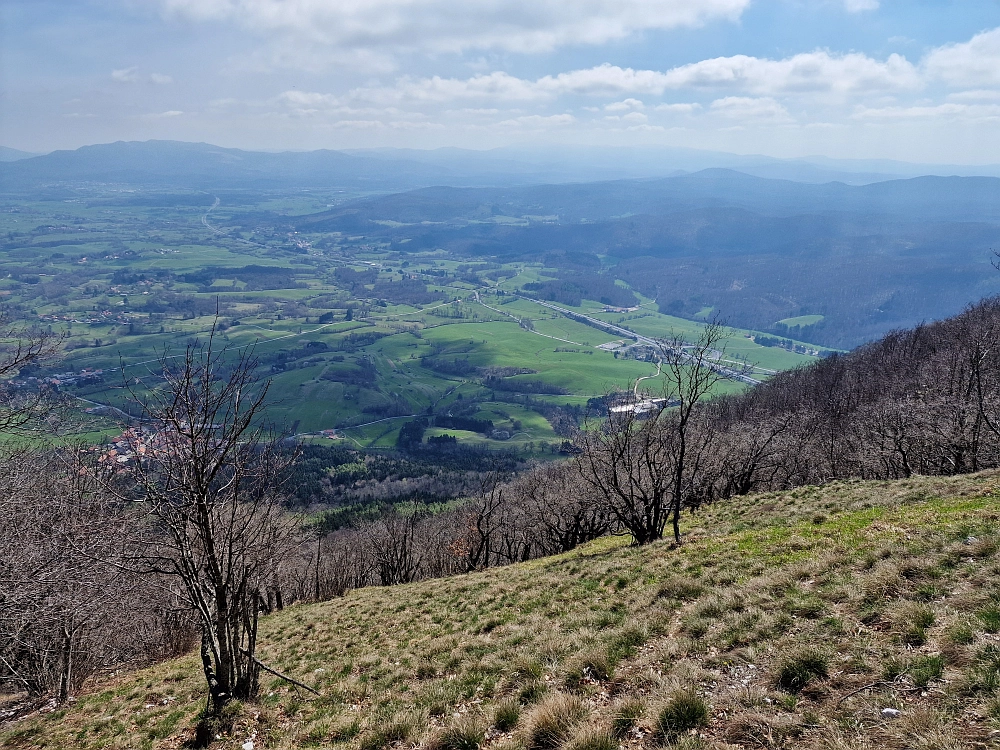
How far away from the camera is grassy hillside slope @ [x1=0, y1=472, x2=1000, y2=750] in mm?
6047

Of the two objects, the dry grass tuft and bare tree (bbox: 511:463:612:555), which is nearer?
the dry grass tuft

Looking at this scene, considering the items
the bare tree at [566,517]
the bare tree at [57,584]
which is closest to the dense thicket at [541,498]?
the bare tree at [57,584]

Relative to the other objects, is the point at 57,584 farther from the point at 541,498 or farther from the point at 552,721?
the point at 541,498

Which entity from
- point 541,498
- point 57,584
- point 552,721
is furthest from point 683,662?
point 541,498

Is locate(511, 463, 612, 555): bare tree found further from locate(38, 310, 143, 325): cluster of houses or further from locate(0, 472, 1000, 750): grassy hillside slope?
locate(38, 310, 143, 325): cluster of houses

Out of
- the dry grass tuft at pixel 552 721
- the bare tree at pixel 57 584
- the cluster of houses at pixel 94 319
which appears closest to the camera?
the dry grass tuft at pixel 552 721

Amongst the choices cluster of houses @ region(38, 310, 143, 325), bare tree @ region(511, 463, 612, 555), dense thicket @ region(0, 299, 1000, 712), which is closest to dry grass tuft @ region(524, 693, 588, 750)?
dense thicket @ region(0, 299, 1000, 712)

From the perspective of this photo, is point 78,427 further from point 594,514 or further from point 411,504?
point 411,504

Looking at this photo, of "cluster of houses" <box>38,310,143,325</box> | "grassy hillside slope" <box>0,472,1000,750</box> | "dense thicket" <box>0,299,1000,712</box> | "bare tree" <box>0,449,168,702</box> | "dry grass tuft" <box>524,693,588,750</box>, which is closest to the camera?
"grassy hillside slope" <box>0,472,1000,750</box>

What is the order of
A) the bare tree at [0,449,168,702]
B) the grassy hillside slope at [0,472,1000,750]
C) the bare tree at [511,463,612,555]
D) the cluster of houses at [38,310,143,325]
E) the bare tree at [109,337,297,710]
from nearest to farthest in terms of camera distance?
the grassy hillside slope at [0,472,1000,750] < the bare tree at [109,337,297,710] < the bare tree at [0,449,168,702] < the bare tree at [511,463,612,555] < the cluster of houses at [38,310,143,325]

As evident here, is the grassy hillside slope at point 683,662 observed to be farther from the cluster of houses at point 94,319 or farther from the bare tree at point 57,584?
the cluster of houses at point 94,319

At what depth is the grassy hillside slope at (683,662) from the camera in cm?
605

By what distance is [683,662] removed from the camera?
788 centimetres

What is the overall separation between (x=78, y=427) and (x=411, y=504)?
7134 cm
